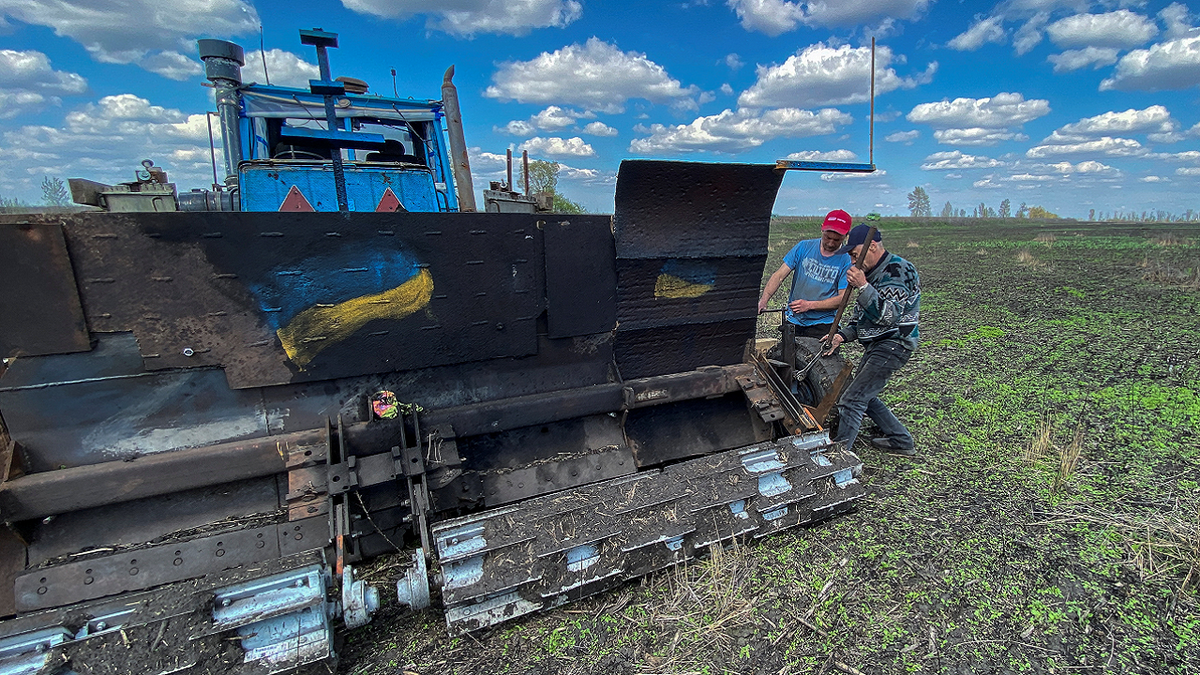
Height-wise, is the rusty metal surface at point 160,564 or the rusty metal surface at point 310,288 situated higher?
the rusty metal surface at point 310,288

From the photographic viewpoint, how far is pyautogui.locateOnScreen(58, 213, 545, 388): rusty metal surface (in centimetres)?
250

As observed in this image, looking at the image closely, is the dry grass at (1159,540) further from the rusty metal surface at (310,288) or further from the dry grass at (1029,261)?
the dry grass at (1029,261)

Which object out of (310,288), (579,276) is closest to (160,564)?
(310,288)

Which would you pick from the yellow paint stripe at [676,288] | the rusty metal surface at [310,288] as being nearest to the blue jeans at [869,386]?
the yellow paint stripe at [676,288]

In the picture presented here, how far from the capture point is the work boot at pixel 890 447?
14.3ft

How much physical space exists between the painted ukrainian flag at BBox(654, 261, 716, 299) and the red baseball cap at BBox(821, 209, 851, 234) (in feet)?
4.02

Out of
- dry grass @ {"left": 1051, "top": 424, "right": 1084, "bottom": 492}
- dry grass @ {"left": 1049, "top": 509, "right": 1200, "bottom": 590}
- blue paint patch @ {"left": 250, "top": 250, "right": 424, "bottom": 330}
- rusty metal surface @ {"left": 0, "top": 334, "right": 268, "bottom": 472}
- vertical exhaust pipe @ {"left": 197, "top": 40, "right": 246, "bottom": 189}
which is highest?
vertical exhaust pipe @ {"left": 197, "top": 40, "right": 246, "bottom": 189}

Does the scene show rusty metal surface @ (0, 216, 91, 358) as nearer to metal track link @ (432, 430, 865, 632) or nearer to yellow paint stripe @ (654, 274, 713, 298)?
metal track link @ (432, 430, 865, 632)

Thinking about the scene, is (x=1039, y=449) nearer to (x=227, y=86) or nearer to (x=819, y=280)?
(x=819, y=280)

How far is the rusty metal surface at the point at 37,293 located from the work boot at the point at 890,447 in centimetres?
506

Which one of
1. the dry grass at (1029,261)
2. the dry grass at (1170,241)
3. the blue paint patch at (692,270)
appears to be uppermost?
the blue paint patch at (692,270)

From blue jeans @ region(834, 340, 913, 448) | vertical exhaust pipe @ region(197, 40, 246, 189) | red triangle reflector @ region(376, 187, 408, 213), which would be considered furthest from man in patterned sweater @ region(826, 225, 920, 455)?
vertical exhaust pipe @ region(197, 40, 246, 189)

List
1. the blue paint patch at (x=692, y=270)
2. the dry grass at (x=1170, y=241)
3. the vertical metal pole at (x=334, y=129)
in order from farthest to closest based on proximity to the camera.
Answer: the dry grass at (x=1170, y=241) → the blue paint patch at (x=692, y=270) → the vertical metal pole at (x=334, y=129)

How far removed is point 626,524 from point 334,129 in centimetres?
341
